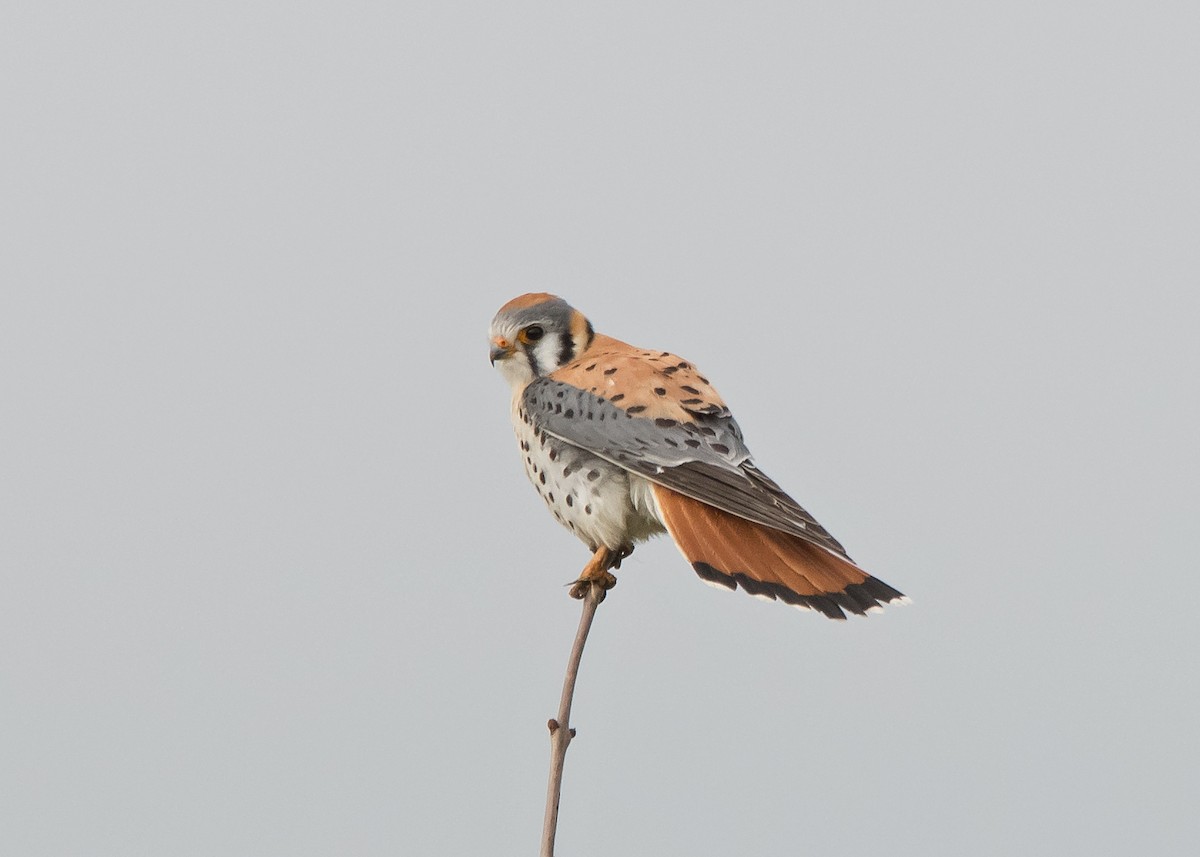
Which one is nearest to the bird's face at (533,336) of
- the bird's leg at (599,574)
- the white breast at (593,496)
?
the white breast at (593,496)

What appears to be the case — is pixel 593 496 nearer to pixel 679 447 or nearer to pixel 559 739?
pixel 679 447

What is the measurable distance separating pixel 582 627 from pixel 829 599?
1.40 ft

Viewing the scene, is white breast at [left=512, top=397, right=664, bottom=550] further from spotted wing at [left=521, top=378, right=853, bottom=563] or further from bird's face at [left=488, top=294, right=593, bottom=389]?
bird's face at [left=488, top=294, right=593, bottom=389]

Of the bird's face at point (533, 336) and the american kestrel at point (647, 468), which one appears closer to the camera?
the american kestrel at point (647, 468)

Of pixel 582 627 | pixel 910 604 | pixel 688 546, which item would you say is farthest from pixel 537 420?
pixel 910 604

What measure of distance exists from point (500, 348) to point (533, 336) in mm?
69

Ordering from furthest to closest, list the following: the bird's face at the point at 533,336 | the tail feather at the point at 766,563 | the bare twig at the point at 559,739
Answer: the bird's face at the point at 533,336 < the tail feather at the point at 766,563 < the bare twig at the point at 559,739

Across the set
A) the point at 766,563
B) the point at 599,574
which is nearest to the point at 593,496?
the point at 599,574

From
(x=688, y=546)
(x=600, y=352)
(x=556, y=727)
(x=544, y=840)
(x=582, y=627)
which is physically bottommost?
(x=544, y=840)

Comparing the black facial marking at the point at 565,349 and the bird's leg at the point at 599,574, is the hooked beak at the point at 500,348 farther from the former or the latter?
the bird's leg at the point at 599,574

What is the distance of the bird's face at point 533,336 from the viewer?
2.73 metres

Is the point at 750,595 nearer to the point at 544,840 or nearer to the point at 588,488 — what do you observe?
the point at 588,488

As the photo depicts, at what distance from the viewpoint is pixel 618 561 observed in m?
2.58

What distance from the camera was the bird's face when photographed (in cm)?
273
